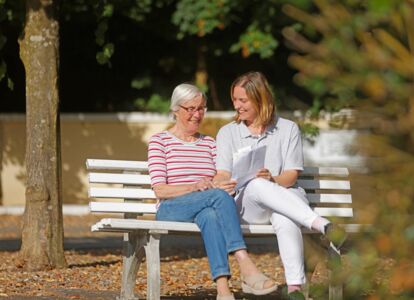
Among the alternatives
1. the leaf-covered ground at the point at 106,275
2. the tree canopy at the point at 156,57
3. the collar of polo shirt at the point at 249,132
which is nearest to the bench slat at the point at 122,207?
the leaf-covered ground at the point at 106,275

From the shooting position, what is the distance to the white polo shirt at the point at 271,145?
709 cm

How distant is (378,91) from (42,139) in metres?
6.94

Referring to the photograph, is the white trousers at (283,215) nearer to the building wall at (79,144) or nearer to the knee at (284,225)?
the knee at (284,225)

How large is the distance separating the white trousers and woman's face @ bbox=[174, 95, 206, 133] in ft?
1.98

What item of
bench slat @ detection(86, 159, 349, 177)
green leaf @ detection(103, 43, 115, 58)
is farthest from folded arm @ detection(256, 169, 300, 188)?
green leaf @ detection(103, 43, 115, 58)

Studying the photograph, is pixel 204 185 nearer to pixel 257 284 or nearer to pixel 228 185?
pixel 228 185

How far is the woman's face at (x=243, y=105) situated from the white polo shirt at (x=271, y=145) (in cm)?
9

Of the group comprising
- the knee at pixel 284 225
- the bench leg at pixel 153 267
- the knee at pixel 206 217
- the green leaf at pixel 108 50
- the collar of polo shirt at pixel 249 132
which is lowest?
the bench leg at pixel 153 267

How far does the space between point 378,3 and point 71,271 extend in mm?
6994

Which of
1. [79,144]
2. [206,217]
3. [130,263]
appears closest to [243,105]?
[206,217]

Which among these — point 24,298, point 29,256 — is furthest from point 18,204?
point 24,298

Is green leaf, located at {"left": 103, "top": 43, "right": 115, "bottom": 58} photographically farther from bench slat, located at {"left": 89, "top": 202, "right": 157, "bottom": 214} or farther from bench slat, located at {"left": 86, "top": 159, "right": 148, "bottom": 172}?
bench slat, located at {"left": 89, "top": 202, "right": 157, "bottom": 214}

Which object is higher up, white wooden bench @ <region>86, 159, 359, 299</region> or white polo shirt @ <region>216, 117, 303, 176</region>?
white polo shirt @ <region>216, 117, 303, 176</region>

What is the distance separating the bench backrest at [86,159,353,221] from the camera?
7.44 m
